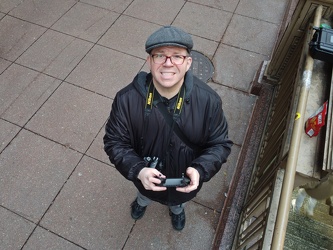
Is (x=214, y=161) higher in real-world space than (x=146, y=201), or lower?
higher

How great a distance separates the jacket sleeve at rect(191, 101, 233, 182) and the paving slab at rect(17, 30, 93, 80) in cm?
304

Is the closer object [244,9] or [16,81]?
[16,81]

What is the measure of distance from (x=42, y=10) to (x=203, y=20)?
116 inches

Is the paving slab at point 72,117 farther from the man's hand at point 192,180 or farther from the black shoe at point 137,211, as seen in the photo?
the man's hand at point 192,180

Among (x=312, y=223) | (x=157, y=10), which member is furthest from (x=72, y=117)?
(x=312, y=223)

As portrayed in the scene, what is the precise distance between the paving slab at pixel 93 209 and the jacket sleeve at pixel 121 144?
1.35 m

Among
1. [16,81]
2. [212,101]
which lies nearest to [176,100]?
[212,101]

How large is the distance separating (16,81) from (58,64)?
0.66 metres

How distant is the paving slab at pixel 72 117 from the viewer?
3.91 metres

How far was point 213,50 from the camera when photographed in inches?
193

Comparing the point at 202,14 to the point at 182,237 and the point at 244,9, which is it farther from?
the point at 182,237

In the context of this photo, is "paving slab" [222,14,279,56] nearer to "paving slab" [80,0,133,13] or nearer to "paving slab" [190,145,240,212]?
"paving slab" [80,0,133,13]

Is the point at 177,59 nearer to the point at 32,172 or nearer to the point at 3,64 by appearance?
the point at 32,172

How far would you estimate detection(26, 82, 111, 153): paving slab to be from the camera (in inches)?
154
